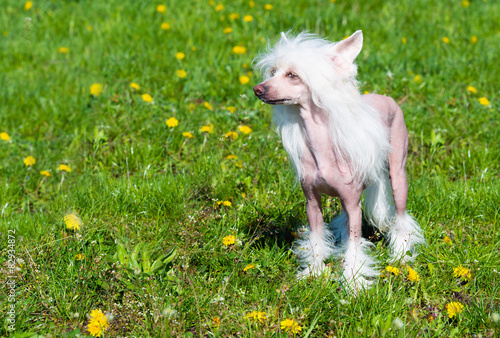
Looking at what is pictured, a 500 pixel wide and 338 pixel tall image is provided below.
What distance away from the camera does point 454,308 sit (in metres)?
2.63

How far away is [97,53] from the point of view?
18.4 feet

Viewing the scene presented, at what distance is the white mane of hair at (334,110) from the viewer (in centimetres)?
241

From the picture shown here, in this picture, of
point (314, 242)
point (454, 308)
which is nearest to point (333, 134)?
point (314, 242)

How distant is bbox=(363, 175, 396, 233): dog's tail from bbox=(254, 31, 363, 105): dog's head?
33.9 inches

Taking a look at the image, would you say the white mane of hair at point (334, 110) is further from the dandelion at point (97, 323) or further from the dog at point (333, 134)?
the dandelion at point (97, 323)

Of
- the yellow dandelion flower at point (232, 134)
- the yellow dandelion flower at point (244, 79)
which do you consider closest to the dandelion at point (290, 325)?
the yellow dandelion flower at point (232, 134)

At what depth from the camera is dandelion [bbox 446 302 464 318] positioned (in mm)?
2613

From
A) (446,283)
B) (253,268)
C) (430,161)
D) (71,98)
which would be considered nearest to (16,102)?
(71,98)

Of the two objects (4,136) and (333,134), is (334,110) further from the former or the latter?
(4,136)

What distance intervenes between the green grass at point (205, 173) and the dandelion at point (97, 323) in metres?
0.11

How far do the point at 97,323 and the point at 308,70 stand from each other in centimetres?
158

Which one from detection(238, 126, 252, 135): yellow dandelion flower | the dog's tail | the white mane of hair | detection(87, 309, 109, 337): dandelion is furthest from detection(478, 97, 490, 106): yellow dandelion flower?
detection(87, 309, 109, 337): dandelion

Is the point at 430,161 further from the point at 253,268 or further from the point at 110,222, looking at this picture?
the point at 110,222

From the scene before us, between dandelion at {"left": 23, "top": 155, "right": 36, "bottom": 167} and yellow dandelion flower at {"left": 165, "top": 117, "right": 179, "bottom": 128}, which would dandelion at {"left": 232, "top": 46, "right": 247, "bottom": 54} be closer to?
yellow dandelion flower at {"left": 165, "top": 117, "right": 179, "bottom": 128}
